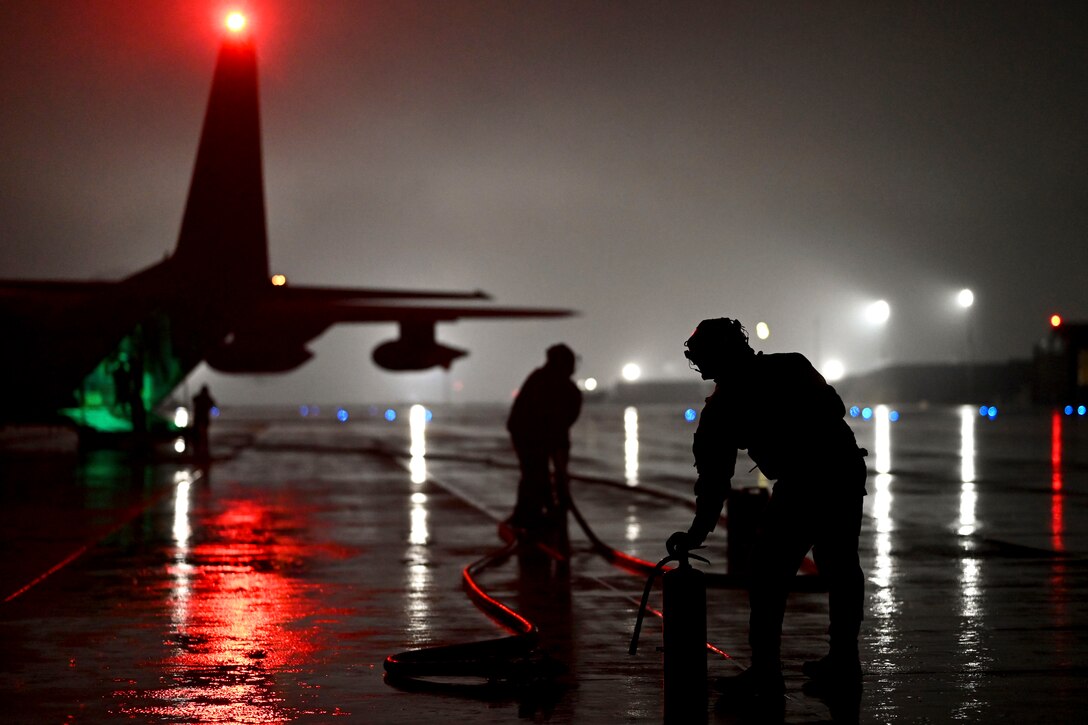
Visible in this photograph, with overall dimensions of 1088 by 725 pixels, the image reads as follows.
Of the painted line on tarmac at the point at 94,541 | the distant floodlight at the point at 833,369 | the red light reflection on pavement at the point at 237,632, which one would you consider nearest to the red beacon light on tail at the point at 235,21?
the painted line on tarmac at the point at 94,541

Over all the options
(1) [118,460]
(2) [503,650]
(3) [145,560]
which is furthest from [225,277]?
(2) [503,650]

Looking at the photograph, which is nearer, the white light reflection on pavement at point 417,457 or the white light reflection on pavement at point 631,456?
the white light reflection on pavement at point 631,456

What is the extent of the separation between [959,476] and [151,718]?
68.0 ft

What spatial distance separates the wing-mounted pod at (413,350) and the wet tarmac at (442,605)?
1634 cm

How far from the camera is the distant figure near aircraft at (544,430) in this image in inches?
581

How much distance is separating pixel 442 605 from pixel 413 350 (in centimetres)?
2962

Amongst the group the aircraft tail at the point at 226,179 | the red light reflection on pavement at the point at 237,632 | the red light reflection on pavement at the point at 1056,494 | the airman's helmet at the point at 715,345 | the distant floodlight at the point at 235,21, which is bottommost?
the red light reflection on pavement at the point at 237,632

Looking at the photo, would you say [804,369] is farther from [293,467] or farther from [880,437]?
[880,437]

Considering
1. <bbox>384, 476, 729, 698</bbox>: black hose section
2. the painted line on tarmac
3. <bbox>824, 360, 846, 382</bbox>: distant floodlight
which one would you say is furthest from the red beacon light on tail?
<bbox>824, 360, 846, 382</bbox>: distant floodlight

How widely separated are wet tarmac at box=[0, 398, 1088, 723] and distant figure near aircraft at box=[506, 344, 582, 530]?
616 millimetres

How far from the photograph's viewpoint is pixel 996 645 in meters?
8.54

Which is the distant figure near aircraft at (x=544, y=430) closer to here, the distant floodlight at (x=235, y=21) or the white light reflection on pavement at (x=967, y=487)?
the white light reflection on pavement at (x=967, y=487)

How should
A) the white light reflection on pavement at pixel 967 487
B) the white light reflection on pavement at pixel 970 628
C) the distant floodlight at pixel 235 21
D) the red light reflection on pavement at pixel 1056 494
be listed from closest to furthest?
the white light reflection on pavement at pixel 970 628 < the red light reflection on pavement at pixel 1056 494 < the white light reflection on pavement at pixel 967 487 < the distant floodlight at pixel 235 21

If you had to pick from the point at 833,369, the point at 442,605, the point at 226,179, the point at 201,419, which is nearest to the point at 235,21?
the point at 226,179
